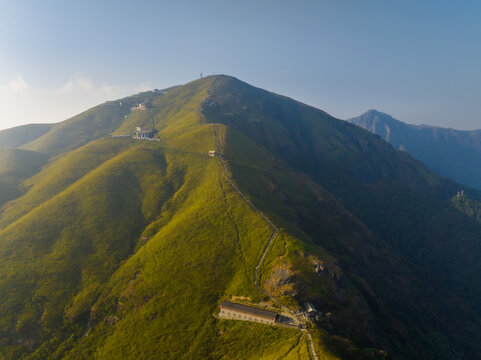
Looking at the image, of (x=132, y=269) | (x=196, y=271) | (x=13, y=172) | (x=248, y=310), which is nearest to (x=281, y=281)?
(x=248, y=310)

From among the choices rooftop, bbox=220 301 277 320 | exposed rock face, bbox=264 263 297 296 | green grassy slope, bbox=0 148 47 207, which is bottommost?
rooftop, bbox=220 301 277 320

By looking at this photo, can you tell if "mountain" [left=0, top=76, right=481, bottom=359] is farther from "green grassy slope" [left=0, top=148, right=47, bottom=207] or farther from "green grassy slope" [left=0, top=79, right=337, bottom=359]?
"green grassy slope" [left=0, top=148, right=47, bottom=207]

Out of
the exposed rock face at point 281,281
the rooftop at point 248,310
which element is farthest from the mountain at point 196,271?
the rooftop at point 248,310

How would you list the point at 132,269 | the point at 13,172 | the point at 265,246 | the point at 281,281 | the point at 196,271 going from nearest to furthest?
the point at 281,281
the point at 196,271
the point at 265,246
the point at 132,269
the point at 13,172

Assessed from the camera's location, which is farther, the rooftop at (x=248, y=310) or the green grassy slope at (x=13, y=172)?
the green grassy slope at (x=13, y=172)

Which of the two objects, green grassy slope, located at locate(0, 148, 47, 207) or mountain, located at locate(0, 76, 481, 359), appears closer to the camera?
mountain, located at locate(0, 76, 481, 359)

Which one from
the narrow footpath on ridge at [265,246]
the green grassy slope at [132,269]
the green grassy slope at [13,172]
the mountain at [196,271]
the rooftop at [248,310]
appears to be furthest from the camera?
the green grassy slope at [13,172]

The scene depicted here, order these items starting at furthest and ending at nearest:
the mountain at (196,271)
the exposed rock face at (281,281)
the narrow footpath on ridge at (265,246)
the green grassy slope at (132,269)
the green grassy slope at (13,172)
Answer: the green grassy slope at (13,172) < the exposed rock face at (281,281) < the mountain at (196,271) < the green grassy slope at (132,269) < the narrow footpath on ridge at (265,246)

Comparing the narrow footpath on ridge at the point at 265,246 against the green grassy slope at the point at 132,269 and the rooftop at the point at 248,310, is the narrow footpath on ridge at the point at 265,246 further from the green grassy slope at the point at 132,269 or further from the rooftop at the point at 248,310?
the rooftop at the point at 248,310

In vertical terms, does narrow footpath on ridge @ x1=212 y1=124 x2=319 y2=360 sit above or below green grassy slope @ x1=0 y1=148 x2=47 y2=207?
below

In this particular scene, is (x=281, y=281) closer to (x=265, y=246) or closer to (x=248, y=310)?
(x=248, y=310)

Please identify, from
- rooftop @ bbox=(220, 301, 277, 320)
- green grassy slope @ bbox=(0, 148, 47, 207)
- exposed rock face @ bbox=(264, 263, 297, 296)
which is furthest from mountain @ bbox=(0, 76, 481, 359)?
green grassy slope @ bbox=(0, 148, 47, 207)

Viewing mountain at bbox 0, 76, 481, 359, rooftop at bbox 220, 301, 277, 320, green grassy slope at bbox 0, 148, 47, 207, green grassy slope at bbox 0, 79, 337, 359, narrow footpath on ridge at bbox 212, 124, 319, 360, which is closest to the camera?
narrow footpath on ridge at bbox 212, 124, 319, 360
